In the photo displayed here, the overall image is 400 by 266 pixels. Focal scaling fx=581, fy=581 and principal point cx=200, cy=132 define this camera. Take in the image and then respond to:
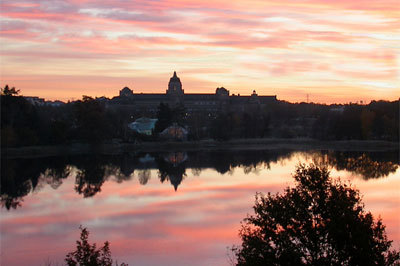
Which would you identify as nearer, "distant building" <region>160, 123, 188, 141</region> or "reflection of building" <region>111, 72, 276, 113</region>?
"distant building" <region>160, 123, 188, 141</region>

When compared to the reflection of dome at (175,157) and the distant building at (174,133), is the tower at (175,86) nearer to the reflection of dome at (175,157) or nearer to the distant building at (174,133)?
the distant building at (174,133)

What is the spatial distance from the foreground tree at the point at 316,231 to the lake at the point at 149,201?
405 cm

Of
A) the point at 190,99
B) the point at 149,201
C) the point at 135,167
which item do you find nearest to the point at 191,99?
the point at 190,99

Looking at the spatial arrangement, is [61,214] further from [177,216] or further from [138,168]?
[138,168]

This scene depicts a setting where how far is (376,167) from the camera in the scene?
3300cm

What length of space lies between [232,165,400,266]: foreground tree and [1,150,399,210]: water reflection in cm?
1439

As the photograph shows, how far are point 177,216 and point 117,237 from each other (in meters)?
3.59

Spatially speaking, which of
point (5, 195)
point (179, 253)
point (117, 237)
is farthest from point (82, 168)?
point (179, 253)

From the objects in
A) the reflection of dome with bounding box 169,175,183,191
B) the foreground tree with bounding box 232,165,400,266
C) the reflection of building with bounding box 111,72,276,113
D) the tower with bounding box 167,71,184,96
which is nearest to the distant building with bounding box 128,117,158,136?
the reflection of dome with bounding box 169,175,183,191

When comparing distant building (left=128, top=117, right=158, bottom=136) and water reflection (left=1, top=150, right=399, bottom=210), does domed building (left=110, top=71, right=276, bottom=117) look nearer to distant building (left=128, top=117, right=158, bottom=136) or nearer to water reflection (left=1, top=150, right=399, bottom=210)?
distant building (left=128, top=117, right=158, bottom=136)

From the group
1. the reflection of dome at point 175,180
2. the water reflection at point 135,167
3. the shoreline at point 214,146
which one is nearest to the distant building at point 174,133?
the shoreline at point 214,146

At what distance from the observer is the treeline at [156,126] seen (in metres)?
45.8

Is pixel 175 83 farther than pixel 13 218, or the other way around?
pixel 175 83

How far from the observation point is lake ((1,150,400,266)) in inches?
574
